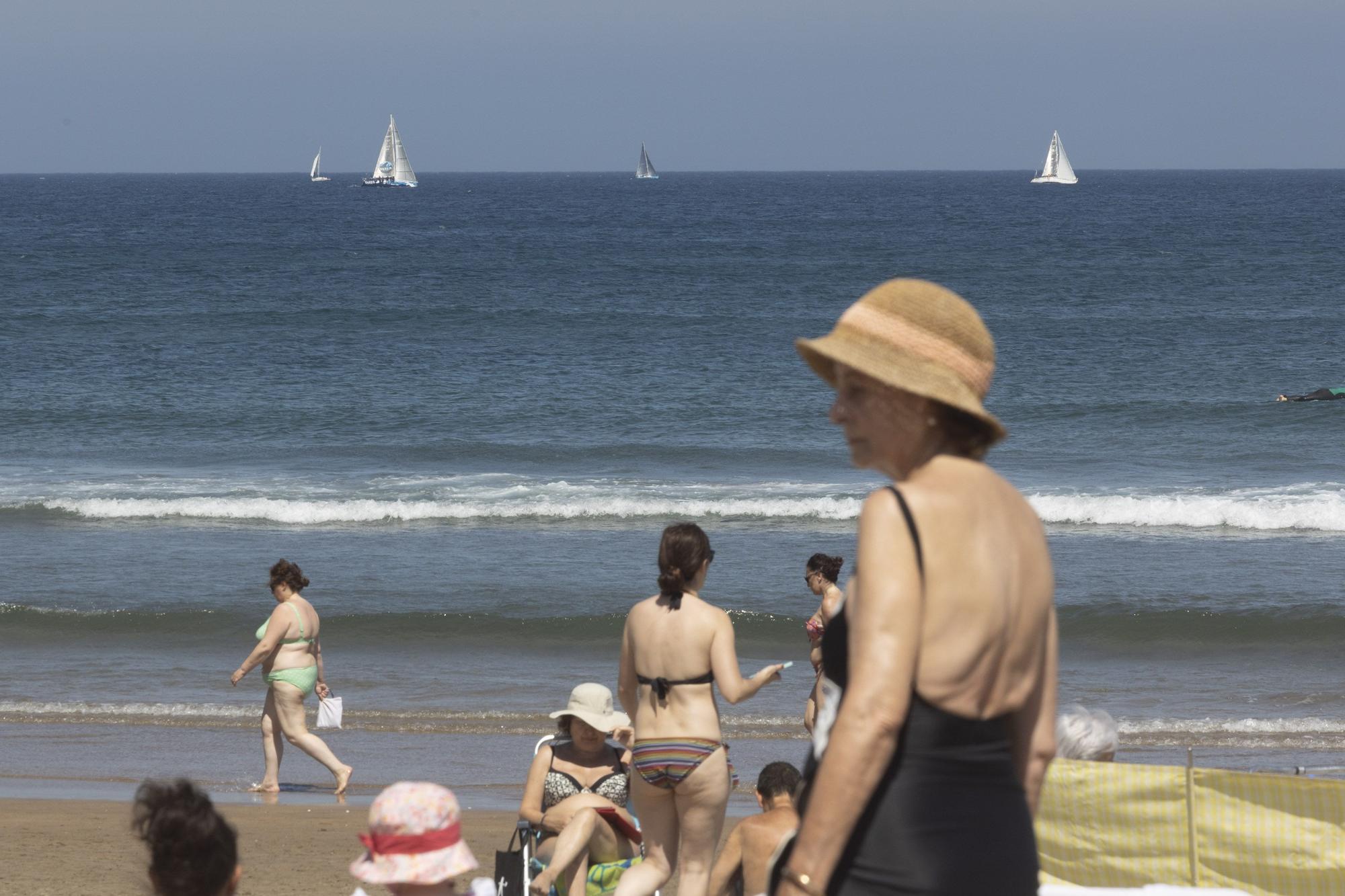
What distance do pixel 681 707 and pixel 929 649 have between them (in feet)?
9.50

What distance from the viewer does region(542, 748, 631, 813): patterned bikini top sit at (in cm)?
546

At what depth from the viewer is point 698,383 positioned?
30672mm

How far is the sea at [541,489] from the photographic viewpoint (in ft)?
34.7

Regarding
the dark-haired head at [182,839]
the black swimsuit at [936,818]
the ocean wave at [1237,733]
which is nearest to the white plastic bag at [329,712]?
the ocean wave at [1237,733]

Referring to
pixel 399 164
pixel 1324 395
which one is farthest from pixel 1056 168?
pixel 1324 395

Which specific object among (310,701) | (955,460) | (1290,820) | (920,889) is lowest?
(310,701)

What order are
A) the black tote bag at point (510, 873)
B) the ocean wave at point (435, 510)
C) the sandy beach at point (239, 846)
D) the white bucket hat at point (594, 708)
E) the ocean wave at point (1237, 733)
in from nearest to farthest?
the black tote bag at point (510, 873) → the white bucket hat at point (594, 708) → the sandy beach at point (239, 846) → the ocean wave at point (1237, 733) → the ocean wave at point (435, 510)

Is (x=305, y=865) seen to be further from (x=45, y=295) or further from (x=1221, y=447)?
(x=45, y=295)

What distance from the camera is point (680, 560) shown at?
493cm

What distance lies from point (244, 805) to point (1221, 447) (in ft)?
62.5

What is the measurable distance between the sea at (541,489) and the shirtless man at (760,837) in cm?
332

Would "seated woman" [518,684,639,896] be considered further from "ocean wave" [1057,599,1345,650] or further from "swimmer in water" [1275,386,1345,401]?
"swimmer in water" [1275,386,1345,401]

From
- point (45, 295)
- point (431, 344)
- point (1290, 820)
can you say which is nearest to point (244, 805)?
point (1290, 820)

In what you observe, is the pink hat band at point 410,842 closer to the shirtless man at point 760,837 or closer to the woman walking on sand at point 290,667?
the shirtless man at point 760,837
